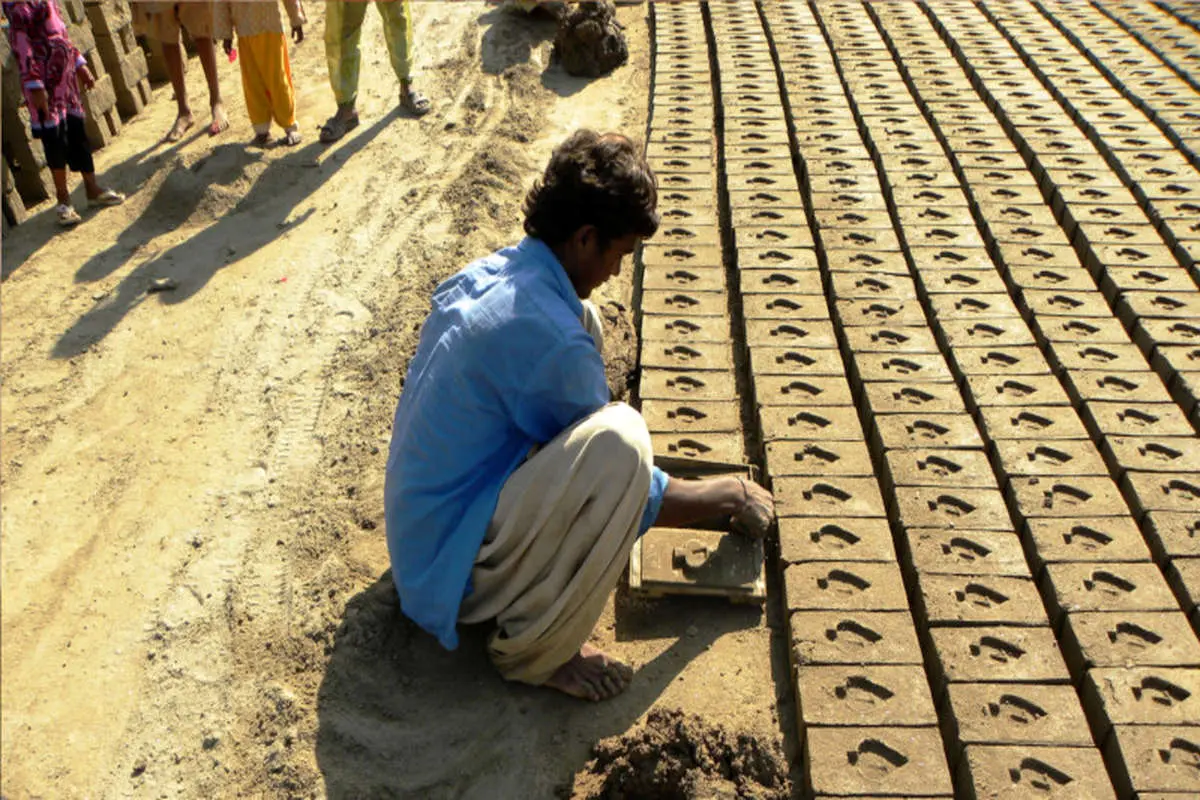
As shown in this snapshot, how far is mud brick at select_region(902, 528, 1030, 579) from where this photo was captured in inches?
143

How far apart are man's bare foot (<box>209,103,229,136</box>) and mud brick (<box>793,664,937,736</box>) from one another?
5.64 meters

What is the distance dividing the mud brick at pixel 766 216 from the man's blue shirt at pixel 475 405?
2.68m

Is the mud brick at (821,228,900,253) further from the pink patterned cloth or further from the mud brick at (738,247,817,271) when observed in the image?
the pink patterned cloth

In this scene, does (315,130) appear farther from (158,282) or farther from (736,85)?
(736,85)

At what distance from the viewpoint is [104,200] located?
633 cm

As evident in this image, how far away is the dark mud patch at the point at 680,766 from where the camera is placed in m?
3.00

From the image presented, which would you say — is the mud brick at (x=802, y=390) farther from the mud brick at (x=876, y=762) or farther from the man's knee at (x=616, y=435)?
the mud brick at (x=876, y=762)

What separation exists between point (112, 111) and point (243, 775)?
18.0ft

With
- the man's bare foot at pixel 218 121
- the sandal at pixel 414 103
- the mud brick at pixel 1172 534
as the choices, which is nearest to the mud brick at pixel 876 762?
the mud brick at pixel 1172 534

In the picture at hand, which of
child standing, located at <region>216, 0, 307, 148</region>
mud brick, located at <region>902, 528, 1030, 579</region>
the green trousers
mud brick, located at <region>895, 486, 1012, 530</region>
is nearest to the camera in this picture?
mud brick, located at <region>902, 528, 1030, 579</region>

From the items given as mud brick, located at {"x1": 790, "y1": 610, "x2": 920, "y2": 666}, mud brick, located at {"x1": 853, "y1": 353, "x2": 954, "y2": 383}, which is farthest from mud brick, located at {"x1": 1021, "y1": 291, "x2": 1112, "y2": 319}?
mud brick, located at {"x1": 790, "y1": 610, "x2": 920, "y2": 666}

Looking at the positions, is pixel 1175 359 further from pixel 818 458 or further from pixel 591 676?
pixel 591 676

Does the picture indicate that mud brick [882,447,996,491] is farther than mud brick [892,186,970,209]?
No

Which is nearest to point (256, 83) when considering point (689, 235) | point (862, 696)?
point (689, 235)
